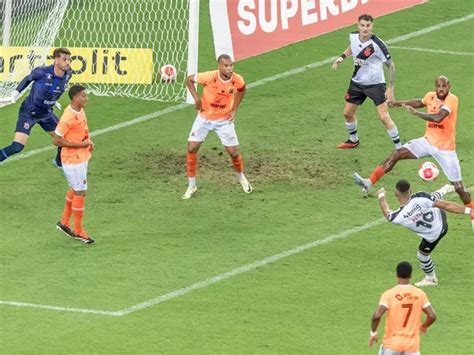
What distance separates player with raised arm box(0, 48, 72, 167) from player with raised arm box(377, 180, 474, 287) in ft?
21.3

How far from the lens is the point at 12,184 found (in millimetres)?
25797

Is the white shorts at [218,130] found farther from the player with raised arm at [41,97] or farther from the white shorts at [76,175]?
the white shorts at [76,175]

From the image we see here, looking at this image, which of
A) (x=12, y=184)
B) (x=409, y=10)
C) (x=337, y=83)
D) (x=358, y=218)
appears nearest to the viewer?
(x=358, y=218)

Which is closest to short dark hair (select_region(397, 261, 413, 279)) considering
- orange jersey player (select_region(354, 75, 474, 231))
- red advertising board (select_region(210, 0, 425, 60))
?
orange jersey player (select_region(354, 75, 474, 231))

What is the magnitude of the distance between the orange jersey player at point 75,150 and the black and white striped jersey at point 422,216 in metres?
4.72

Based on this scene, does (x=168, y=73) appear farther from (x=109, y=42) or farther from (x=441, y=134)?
(x=441, y=134)

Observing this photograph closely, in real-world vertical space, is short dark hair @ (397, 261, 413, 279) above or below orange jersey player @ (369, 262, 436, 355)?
above

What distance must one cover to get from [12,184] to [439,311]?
8469mm

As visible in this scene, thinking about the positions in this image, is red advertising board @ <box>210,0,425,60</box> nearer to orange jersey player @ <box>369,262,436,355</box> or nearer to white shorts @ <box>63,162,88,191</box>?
white shorts @ <box>63,162,88,191</box>

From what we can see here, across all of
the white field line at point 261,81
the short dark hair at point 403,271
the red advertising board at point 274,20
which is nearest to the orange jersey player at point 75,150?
the white field line at point 261,81

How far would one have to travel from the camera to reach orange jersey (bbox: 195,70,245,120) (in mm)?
24438

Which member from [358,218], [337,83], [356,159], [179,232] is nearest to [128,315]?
[179,232]

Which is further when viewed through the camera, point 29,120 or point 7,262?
point 29,120

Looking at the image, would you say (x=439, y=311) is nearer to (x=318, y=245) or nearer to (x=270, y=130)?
(x=318, y=245)
